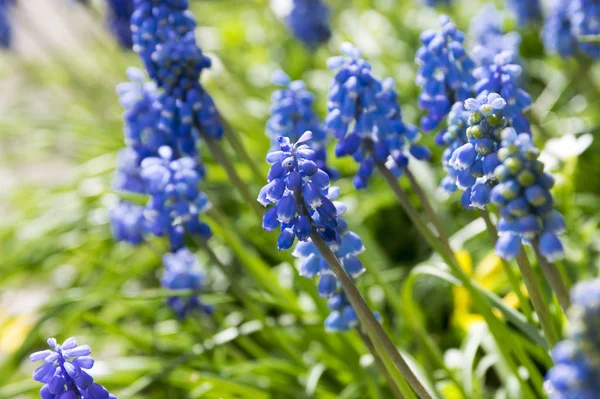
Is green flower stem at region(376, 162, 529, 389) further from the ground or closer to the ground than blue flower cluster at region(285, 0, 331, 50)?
closer to the ground

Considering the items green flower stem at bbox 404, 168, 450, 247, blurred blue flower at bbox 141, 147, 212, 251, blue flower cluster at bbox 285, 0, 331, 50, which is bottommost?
green flower stem at bbox 404, 168, 450, 247

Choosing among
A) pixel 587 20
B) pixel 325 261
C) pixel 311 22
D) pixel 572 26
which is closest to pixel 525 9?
pixel 572 26

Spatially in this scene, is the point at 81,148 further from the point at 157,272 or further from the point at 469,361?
the point at 469,361

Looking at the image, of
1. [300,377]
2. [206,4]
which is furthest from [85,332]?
[206,4]

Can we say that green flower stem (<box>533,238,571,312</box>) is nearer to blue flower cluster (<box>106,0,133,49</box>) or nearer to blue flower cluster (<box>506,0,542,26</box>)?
blue flower cluster (<box>506,0,542,26</box>)

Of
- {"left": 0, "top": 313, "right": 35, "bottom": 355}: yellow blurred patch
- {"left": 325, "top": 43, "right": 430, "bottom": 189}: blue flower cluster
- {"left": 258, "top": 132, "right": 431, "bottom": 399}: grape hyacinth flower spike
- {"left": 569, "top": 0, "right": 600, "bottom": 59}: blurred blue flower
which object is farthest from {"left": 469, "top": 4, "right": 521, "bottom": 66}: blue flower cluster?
{"left": 0, "top": 313, "right": 35, "bottom": 355}: yellow blurred patch

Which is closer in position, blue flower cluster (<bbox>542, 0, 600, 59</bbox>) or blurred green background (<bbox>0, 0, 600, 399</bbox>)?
blurred green background (<bbox>0, 0, 600, 399</bbox>)

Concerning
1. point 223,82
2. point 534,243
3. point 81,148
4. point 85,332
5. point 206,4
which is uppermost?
point 206,4
